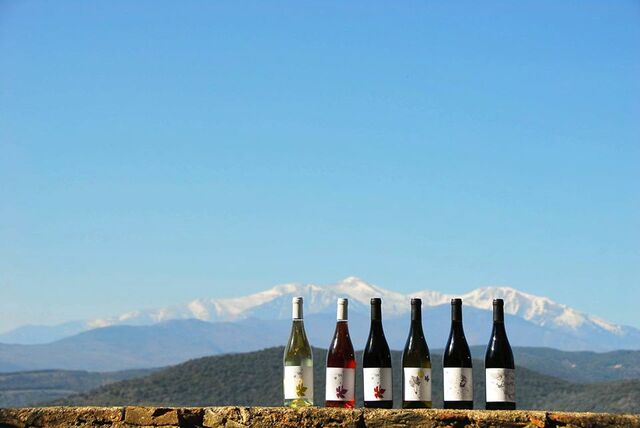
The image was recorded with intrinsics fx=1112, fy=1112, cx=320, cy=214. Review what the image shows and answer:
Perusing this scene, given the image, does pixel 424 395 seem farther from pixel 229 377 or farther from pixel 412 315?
pixel 229 377

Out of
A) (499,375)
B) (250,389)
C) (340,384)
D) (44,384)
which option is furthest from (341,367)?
(44,384)

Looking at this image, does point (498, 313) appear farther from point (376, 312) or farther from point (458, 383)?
point (376, 312)

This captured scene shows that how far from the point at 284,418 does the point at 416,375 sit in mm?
505

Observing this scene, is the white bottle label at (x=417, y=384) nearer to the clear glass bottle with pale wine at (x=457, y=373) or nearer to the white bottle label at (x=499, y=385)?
the clear glass bottle with pale wine at (x=457, y=373)

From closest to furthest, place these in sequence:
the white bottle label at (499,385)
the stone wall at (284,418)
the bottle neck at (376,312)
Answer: the stone wall at (284,418) < the white bottle label at (499,385) < the bottle neck at (376,312)

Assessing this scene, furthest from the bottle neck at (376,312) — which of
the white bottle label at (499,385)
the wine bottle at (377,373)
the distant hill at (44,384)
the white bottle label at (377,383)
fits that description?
the distant hill at (44,384)

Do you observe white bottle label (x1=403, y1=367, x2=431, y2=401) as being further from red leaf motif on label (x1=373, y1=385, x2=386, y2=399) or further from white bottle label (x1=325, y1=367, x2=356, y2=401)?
white bottle label (x1=325, y1=367, x2=356, y2=401)

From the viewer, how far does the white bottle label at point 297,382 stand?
157 inches

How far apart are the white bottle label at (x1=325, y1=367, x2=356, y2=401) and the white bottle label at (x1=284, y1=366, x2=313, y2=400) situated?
86 mm

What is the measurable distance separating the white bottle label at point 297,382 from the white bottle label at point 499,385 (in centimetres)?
64

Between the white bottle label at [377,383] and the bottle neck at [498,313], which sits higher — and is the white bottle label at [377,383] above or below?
below

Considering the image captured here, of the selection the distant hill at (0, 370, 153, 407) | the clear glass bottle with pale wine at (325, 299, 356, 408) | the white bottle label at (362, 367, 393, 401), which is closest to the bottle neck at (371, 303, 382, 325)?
the clear glass bottle with pale wine at (325, 299, 356, 408)

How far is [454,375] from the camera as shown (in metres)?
3.93

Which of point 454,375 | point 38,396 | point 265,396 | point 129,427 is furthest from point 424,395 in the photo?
point 38,396
